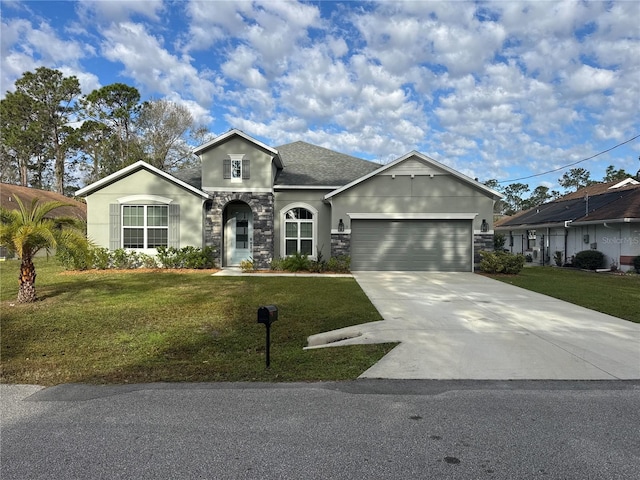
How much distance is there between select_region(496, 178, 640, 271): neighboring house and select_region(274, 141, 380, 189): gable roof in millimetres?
10974

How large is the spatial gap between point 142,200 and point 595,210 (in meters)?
22.0

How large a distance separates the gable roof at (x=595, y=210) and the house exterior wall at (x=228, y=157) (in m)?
15.4

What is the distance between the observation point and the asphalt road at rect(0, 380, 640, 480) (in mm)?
3000

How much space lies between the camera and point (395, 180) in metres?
17.3

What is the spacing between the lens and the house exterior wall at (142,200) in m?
16.8

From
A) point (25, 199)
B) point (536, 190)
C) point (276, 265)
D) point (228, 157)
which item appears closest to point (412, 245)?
point (276, 265)

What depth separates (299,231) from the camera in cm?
1823

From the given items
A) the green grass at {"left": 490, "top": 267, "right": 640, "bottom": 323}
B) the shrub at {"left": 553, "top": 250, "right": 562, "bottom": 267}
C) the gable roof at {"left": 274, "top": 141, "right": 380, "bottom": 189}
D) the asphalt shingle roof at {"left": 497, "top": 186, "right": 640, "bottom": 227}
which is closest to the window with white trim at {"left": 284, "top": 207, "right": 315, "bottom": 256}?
the gable roof at {"left": 274, "top": 141, "right": 380, "bottom": 189}

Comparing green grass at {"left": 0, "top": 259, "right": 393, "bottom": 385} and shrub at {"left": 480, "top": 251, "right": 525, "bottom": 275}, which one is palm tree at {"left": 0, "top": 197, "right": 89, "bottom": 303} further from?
shrub at {"left": 480, "top": 251, "right": 525, "bottom": 275}

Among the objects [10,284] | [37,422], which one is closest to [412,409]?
[37,422]

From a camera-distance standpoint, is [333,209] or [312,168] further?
[312,168]

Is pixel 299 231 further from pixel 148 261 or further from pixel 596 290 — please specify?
pixel 596 290

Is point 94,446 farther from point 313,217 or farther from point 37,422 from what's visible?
point 313,217

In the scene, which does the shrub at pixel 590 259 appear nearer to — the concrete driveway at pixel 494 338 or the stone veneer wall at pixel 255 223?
the concrete driveway at pixel 494 338
